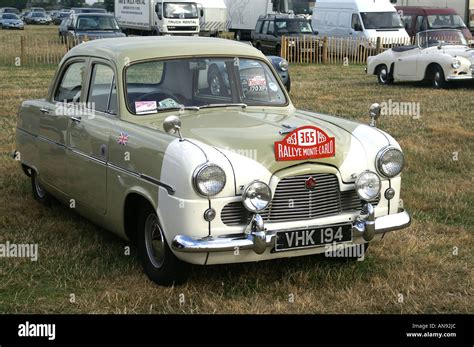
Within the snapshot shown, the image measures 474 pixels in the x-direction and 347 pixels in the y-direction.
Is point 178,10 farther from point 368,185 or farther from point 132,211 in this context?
point 368,185

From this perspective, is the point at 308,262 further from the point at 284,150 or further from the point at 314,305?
the point at 284,150

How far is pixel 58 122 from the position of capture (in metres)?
6.20

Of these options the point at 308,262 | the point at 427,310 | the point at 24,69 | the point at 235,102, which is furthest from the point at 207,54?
the point at 24,69

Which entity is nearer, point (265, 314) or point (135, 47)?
point (265, 314)

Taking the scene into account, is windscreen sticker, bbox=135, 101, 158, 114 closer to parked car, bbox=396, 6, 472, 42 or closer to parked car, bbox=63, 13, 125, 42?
parked car, bbox=63, 13, 125, 42

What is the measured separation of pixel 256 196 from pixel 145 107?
56.6 inches

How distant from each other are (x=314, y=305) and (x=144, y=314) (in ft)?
3.65

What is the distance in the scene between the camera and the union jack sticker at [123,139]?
5.10 m

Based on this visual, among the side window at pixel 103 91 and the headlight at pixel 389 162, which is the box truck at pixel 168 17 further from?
the headlight at pixel 389 162

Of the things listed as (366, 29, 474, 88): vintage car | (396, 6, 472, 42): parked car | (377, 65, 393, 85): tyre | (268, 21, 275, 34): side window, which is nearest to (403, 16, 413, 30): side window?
(396, 6, 472, 42): parked car

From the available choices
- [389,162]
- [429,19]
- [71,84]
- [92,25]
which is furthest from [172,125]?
[429,19]

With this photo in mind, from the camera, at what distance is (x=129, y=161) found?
502cm

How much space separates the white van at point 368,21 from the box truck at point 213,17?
29.0 feet

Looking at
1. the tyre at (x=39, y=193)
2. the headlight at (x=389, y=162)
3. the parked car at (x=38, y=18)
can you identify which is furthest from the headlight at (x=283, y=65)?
the parked car at (x=38, y=18)
